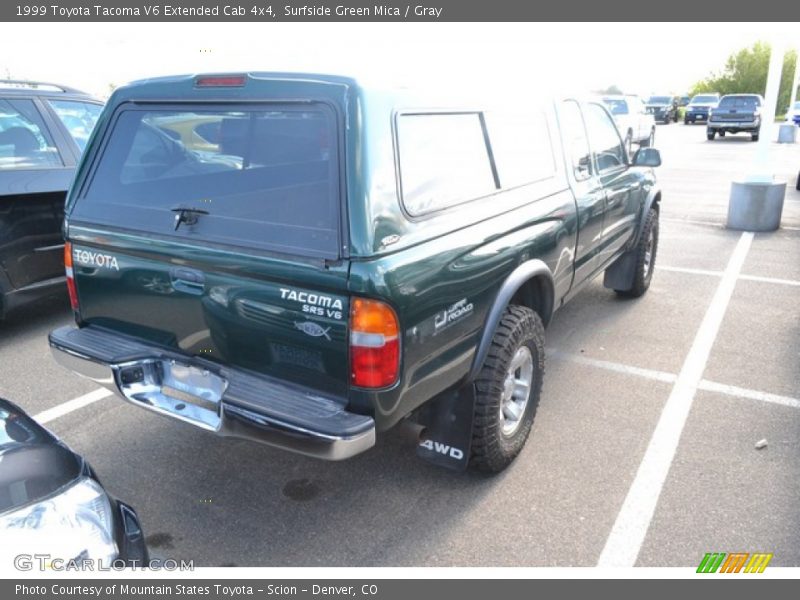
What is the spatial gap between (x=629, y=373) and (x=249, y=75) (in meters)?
3.17

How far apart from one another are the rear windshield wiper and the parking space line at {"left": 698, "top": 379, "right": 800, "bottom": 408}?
3.30 m

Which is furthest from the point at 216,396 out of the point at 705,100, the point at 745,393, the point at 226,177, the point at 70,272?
the point at 705,100

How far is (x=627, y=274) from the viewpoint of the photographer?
565 centimetres

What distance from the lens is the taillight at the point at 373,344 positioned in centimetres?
228

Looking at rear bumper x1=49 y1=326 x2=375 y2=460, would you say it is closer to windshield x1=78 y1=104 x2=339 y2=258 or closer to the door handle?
the door handle

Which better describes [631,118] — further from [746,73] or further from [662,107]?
[746,73]

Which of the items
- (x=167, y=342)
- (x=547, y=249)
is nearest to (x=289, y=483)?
(x=167, y=342)

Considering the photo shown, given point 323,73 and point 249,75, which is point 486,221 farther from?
point 249,75

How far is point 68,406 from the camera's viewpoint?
3883 mm

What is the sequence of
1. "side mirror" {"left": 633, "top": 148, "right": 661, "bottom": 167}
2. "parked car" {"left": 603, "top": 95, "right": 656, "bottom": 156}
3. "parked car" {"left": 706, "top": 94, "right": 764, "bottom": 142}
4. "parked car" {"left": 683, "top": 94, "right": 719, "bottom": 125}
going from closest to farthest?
"side mirror" {"left": 633, "top": 148, "right": 661, "bottom": 167}
"parked car" {"left": 603, "top": 95, "right": 656, "bottom": 156}
"parked car" {"left": 706, "top": 94, "right": 764, "bottom": 142}
"parked car" {"left": 683, "top": 94, "right": 719, "bottom": 125}

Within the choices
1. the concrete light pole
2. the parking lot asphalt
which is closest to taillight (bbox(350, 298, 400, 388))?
the parking lot asphalt

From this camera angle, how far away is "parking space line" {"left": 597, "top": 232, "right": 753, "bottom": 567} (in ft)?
8.91

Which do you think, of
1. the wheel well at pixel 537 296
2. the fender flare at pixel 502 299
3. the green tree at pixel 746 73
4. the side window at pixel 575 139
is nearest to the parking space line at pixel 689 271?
the side window at pixel 575 139

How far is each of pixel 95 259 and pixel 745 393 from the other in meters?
3.86
